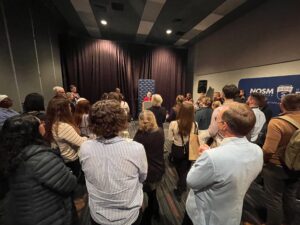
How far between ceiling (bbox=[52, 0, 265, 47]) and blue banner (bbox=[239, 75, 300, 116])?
198 cm

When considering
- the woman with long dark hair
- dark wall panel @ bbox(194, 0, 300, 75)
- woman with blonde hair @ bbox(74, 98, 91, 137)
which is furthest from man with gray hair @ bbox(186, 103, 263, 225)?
dark wall panel @ bbox(194, 0, 300, 75)

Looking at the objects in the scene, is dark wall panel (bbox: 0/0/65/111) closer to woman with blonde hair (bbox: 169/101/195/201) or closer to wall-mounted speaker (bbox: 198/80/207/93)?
woman with blonde hair (bbox: 169/101/195/201)

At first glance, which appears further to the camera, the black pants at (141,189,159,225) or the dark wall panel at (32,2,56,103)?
the dark wall panel at (32,2,56,103)

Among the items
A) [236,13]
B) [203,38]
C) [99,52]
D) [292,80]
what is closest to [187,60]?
[203,38]

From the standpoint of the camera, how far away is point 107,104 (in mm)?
1014

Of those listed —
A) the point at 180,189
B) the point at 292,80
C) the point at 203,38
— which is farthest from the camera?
the point at 203,38

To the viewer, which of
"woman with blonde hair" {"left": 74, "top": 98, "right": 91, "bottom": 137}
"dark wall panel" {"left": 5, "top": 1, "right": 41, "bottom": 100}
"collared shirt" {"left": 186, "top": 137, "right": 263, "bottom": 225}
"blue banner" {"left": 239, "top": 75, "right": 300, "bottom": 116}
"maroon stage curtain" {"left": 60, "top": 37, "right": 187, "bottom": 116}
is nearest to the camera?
"collared shirt" {"left": 186, "top": 137, "right": 263, "bottom": 225}

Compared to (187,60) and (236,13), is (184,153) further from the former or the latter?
(187,60)

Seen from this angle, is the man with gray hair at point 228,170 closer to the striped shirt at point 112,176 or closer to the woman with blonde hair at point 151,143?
the striped shirt at point 112,176

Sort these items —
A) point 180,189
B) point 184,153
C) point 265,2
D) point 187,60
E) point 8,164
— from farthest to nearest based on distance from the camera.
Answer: point 187,60 → point 265,2 → point 180,189 → point 184,153 → point 8,164

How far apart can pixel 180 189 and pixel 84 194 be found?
4.69 feet

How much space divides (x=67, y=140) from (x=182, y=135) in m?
1.43

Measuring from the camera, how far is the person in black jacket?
3.06 ft

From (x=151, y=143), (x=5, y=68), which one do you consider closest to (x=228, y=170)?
(x=151, y=143)
